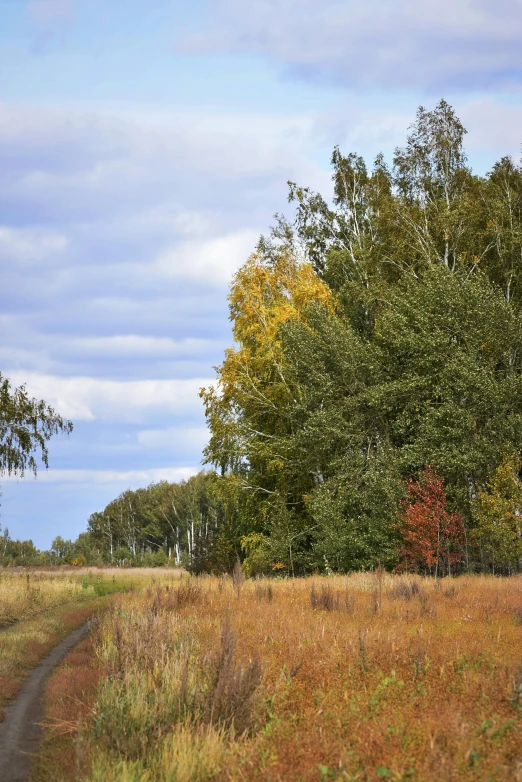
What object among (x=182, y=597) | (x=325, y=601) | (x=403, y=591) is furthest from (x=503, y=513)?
(x=182, y=597)

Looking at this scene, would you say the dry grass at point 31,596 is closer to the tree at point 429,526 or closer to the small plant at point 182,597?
the small plant at point 182,597

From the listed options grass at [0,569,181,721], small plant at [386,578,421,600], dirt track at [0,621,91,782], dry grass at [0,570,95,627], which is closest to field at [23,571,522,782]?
dirt track at [0,621,91,782]

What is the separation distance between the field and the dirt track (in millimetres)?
217

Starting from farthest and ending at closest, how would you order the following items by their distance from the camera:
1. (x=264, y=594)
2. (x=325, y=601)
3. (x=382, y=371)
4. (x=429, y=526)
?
(x=382, y=371), (x=429, y=526), (x=264, y=594), (x=325, y=601)

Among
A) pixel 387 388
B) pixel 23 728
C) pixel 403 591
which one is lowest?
pixel 23 728

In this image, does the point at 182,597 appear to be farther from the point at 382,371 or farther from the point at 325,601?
the point at 382,371

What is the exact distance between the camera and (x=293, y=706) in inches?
295

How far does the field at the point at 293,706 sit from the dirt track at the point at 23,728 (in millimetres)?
217

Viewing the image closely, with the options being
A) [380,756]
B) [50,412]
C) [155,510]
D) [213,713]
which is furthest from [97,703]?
[155,510]

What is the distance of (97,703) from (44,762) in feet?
2.68

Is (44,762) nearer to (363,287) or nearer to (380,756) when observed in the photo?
(380,756)

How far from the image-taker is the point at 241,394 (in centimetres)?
3444

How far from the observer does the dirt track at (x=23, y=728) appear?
737 cm

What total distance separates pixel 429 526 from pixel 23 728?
19.9 metres
